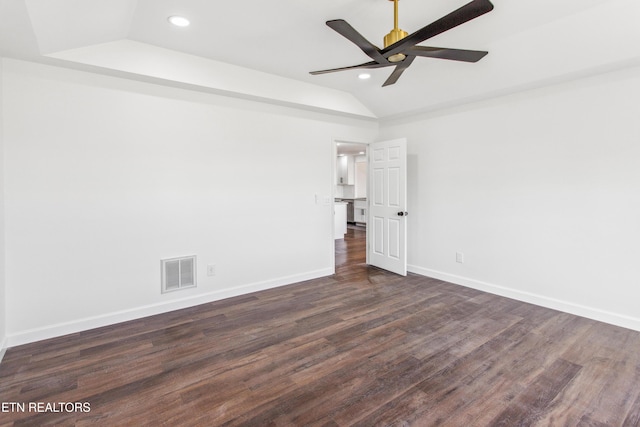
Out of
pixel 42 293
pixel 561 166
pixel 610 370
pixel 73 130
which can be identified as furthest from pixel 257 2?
pixel 610 370

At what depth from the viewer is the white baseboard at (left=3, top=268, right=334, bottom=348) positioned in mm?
2697

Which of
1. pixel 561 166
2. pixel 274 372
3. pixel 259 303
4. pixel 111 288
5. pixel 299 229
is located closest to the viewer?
pixel 274 372

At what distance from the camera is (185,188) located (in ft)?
11.2

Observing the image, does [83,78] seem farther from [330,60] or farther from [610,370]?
[610,370]

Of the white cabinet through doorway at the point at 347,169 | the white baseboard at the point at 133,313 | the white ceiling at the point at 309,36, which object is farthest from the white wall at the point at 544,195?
the white cabinet through doorway at the point at 347,169

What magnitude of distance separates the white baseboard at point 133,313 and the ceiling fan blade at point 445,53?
121 inches

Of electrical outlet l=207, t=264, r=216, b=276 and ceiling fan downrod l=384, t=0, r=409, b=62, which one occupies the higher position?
ceiling fan downrod l=384, t=0, r=409, b=62

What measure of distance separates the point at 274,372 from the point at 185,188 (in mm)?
2157

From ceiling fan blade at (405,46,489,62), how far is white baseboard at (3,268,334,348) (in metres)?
3.07

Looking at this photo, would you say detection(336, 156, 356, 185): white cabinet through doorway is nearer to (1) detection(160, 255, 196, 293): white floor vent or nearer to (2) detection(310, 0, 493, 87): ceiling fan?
(1) detection(160, 255, 196, 293): white floor vent

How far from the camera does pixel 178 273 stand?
3424mm

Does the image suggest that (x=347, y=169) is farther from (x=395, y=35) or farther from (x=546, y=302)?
(x=395, y=35)

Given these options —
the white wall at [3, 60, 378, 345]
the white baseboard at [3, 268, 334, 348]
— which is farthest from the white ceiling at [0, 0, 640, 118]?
the white baseboard at [3, 268, 334, 348]

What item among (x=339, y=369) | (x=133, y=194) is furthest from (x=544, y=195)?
(x=133, y=194)
